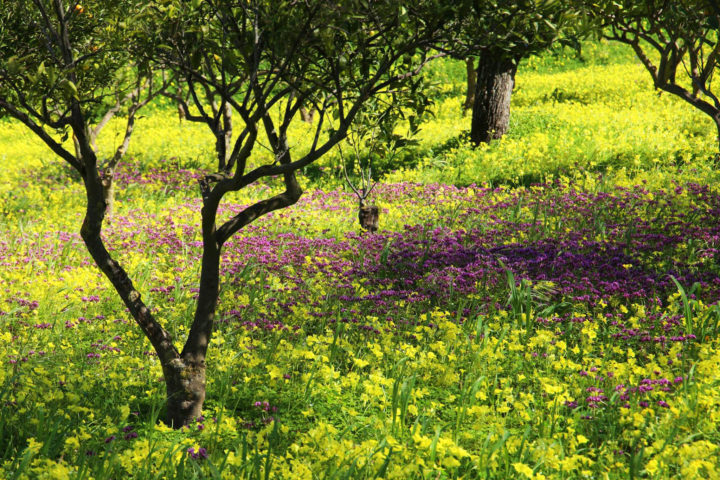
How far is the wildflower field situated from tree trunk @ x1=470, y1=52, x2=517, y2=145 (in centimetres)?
152

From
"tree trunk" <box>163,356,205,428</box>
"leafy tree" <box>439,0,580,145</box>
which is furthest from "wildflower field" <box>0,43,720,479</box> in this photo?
"leafy tree" <box>439,0,580,145</box>

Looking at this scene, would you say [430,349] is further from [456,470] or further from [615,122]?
[615,122]

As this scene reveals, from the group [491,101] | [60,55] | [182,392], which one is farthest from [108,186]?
[491,101]

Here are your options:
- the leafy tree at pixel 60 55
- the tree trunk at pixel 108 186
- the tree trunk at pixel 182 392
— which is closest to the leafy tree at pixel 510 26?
the leafy tree at pixel 60 55

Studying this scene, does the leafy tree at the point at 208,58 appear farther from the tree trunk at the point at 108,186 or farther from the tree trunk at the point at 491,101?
the tree trunk at the point at 491,101

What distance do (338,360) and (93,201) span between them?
2.29m

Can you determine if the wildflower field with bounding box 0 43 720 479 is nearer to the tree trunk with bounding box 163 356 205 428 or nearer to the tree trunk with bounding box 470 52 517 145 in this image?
the tree trunk with bounding box 163 356 205 428

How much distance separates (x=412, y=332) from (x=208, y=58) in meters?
2.86

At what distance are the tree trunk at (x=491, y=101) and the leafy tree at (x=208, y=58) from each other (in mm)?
8467

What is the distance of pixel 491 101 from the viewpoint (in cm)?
1266

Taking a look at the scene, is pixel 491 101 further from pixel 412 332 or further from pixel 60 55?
pixel 60 55

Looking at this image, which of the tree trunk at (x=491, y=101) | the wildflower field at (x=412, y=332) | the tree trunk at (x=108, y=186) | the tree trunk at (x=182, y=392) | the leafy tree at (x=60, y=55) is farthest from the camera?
the tree trunk at (x=491, y=101)

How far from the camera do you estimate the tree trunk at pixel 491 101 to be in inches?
492

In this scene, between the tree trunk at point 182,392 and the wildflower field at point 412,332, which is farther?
the tree trunk at point 182,392
